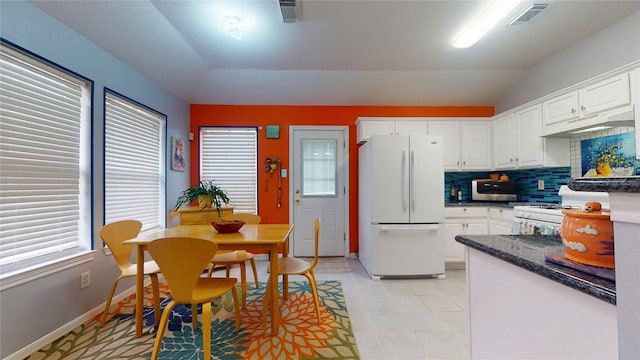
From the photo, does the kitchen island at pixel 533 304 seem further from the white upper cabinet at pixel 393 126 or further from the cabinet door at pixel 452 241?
the white upper cabinet at pixel 393 126

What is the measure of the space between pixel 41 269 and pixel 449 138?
14.4 feet

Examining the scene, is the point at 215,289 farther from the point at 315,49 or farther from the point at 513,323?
the point at 315,49

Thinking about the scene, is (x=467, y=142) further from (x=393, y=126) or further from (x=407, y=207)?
(x=407, y=207)

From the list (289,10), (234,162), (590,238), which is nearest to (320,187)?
(234,162)

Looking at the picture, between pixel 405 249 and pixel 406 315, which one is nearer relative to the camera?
pixel 406 315

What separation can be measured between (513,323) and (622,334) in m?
0.48

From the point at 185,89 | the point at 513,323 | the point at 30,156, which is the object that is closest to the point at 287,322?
the point at 513,323

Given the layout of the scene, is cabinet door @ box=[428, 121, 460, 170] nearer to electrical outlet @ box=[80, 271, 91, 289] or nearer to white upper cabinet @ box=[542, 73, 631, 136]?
white upper cabinet @ box=[542, 73, 631, 136]

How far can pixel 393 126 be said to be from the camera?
367cm

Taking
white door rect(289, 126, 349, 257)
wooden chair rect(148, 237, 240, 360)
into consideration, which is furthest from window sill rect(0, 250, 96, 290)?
white door rect(289, 126, 349, 257)

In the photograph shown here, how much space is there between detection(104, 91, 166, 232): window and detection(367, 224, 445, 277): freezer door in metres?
2.76

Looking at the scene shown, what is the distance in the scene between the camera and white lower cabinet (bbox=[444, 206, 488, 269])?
3.40 metres

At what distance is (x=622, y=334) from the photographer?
525mm

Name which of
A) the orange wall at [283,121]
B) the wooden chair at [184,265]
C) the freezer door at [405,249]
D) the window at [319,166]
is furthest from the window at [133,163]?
the freezer door at [405,249]
